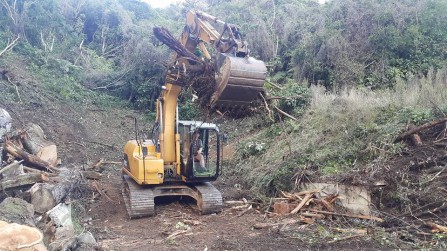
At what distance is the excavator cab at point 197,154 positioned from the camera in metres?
8.59

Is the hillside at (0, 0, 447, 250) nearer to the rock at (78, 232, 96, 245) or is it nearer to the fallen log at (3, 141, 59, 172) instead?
the rock at (78, 232, 96, 245)

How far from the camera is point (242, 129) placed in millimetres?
17188

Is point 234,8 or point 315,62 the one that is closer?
point 315,62

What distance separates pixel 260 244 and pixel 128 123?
15.3 metres

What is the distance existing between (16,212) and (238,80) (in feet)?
12.6

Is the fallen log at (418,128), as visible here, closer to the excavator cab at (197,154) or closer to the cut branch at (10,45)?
the excavator cab at (197,154)

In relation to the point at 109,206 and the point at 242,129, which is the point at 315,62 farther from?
the point at 109,206

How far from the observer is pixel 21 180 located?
323 inches

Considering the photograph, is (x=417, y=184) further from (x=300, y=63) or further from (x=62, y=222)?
(x=300, y=63)

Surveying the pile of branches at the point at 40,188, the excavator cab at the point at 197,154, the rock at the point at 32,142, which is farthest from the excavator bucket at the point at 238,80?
the rock at the point at 32,142

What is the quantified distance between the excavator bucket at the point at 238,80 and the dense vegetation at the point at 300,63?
1.62m

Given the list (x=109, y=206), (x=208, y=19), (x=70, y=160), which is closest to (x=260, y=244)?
(x=109, y=206)

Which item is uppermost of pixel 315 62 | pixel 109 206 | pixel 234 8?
pixel 234 8

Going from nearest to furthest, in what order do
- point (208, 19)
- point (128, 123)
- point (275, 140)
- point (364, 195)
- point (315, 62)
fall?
point (364, 195)
point (208, 19)
point (275, 140)
point (315, 62)
point (128, 123)
